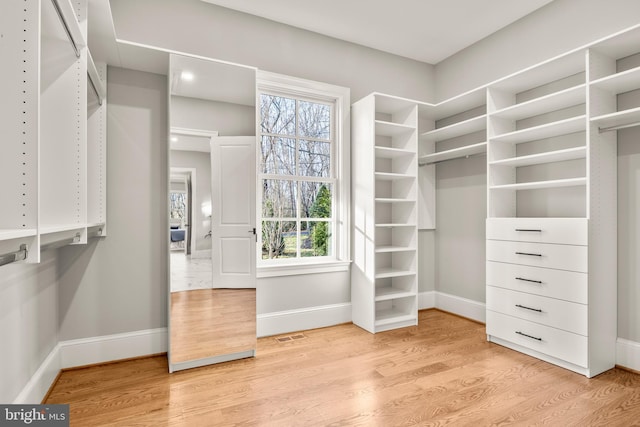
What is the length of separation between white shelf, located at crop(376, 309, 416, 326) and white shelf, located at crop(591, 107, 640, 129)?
2.23 meters

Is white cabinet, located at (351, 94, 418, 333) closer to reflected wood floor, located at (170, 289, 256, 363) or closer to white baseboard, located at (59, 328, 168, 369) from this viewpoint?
reflected wood floor, located at (170, 289, 256, 363)

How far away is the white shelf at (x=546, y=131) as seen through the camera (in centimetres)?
250

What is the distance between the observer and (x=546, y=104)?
9.04 feet

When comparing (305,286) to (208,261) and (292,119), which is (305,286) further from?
(292,119)

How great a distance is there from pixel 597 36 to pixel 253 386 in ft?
12.1

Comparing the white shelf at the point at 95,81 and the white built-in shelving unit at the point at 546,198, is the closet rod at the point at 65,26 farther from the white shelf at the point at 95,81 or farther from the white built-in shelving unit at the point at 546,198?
the white built-in shelving unit at the point at 546,198

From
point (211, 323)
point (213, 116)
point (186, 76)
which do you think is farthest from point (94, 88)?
point (211, 323)

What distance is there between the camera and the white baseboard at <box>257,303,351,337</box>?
315 centimetres

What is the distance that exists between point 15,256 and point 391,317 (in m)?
3.04

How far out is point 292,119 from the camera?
345cm

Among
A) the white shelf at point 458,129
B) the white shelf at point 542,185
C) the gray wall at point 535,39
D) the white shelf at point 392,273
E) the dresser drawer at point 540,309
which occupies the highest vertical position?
the gray wall at point 535,39

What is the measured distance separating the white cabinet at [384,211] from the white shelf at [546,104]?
0.86 meters

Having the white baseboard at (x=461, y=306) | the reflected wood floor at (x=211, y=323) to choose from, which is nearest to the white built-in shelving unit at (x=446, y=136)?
the white baseboard at (x=461, y=306)

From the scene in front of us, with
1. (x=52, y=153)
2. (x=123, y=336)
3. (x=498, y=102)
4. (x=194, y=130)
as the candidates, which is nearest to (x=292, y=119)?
(x=194, y=130)
